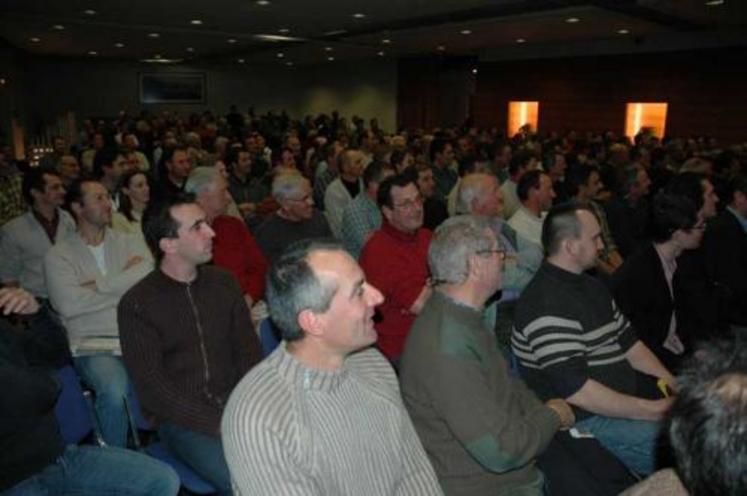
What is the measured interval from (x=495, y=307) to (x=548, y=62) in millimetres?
13110

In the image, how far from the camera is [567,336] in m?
2.22

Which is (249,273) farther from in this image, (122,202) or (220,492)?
(220,492)

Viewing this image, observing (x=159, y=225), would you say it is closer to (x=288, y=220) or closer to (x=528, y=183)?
(x=288, y=220)

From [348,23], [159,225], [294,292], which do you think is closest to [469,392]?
[294,292]

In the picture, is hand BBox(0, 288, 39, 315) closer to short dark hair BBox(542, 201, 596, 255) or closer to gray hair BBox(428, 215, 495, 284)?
gray hair BBox(428, 215, 495, 284)

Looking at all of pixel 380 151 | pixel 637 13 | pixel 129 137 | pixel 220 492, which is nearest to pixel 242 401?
pixel 220 492

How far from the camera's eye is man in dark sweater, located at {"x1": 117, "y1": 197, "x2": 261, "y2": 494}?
7.52 ft

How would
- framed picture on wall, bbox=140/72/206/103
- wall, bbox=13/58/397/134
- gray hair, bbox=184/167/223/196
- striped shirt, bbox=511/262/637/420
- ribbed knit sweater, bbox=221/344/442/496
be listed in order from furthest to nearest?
framed picture on wall, bbox=140/72/206/103 < wall, bbox=13/58/397/134 < gray hair, bbox=184/167/223/196 < striped shirt, bbox=511/262/637/420 < ribbed knit sweater, bbox=221/344/442/496

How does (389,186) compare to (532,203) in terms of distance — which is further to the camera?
(532,203)

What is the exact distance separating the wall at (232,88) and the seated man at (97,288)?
55.4 ft

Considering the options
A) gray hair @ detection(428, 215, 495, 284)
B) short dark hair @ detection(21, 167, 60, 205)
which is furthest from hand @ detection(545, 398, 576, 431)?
short dark hair @ detection(21, 167, 60, 205)

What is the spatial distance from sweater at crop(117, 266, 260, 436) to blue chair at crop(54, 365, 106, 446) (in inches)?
8.4

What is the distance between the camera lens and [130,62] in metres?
20.7

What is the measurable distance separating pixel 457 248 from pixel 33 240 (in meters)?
3.28
